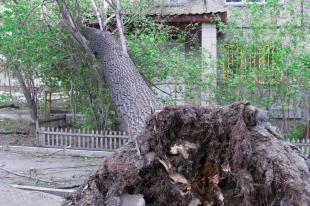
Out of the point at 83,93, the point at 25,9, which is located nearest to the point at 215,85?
the point at 83,93

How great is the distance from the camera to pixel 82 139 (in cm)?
1250

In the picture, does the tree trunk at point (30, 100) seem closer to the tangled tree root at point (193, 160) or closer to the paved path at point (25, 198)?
the paved path at point (25, 198)

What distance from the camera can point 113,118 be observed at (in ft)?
43.1

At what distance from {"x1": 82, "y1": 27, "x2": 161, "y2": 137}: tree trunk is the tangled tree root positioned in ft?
1.94

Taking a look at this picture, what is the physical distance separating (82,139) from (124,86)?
5.20 m

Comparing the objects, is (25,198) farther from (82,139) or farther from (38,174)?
(82,139)

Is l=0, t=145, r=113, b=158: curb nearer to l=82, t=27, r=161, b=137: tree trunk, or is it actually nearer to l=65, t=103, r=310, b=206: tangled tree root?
l=82, t=27, r=161, b=137: tree trunk

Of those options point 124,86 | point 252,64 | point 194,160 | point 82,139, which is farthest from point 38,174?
point 194,160

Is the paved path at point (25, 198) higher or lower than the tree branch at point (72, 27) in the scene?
lower

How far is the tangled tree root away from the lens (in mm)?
3574

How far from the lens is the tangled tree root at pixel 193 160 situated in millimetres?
3574

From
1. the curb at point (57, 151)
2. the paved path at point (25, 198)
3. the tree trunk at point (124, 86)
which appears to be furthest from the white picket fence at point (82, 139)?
the paved path at point (25, 198)

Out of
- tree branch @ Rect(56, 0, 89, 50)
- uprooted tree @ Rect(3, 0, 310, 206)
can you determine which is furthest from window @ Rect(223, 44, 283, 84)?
uprooted tree @ Rect(3, 0, 310, 206)

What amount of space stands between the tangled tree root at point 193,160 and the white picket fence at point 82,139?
8098 millimetres
